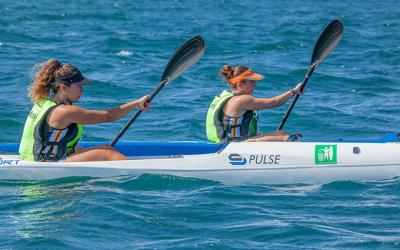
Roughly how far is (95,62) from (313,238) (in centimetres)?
1012

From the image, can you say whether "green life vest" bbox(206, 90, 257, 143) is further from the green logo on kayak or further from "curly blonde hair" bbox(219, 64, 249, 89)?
the green logo on kayak

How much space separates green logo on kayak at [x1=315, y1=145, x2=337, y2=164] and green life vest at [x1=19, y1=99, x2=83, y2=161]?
2.23m

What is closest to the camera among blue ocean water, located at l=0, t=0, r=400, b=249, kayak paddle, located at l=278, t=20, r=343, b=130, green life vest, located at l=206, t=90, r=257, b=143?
blue ocean water, located at l=0, t=0, r=400, b=249

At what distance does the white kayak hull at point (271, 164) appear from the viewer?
8.95 metres

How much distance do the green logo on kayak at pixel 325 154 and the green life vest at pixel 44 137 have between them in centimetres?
223

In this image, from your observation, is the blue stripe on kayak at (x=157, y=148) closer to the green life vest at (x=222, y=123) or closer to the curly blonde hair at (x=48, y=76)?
the green life vest at (x=222, y=123)

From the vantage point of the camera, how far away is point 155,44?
18.9m

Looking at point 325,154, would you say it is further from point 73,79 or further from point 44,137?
point 44,137

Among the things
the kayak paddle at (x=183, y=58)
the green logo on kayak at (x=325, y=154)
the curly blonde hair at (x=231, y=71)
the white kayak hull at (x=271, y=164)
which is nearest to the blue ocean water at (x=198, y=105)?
the white kayak hull at (x=271, y=164)

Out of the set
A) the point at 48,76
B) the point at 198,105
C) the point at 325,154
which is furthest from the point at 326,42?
the point at 48,76

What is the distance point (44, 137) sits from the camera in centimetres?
875

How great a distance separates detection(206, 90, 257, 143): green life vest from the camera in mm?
9766

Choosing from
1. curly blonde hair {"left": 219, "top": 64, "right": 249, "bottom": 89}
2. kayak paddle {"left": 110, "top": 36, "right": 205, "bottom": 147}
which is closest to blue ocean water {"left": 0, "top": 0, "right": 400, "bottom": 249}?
curly blonde hair {"left": 219, "top": 64, "right": 249, "bottom": 89}

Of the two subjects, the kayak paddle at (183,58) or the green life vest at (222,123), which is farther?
the kayak paddle at (183,58)
